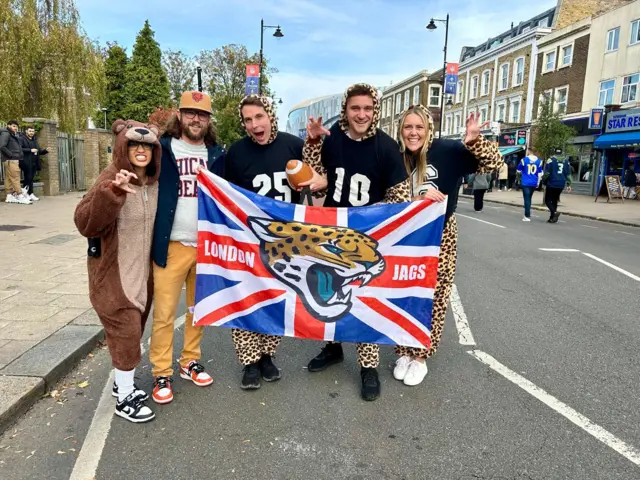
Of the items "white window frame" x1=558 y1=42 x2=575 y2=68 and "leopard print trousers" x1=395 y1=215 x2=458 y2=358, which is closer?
"leopard print trousers" x1=395 y1=215 x2=458 y2=358

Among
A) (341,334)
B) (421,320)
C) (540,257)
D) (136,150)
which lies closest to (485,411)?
(421,320)

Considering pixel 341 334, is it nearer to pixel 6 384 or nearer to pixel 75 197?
pixel 6 384

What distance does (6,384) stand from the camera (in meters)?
3.25

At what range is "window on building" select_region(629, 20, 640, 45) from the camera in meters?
25.2

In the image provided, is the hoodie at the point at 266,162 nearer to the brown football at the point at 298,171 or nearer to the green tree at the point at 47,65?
the brown football at the point at 298,171

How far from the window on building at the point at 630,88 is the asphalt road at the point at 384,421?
25.7 meters

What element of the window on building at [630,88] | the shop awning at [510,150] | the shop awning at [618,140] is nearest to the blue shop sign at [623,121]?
the shop awning at [618,140]

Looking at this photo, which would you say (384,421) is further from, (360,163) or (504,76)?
(504,76)

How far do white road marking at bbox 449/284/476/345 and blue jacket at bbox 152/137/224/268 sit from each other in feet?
9.04

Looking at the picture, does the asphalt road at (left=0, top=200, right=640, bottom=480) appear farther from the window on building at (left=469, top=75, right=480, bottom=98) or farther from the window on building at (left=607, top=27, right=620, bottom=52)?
the window on building at (left=469, top=75, right=480, bottom=98)

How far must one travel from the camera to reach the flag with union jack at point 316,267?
3.30m

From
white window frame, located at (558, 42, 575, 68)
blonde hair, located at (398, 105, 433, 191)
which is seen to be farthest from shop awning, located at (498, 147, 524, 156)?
blonde hair, located at (398, 105, 433, 191)

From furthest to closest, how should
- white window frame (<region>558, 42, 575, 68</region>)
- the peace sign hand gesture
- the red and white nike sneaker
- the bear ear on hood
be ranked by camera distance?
white window frame (<region>558, 42, 575, 68</region>)
the red and white nike sneaker
the peace sign hand gesture
the bear ear on hood

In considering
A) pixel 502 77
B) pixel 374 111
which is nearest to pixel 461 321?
pixel 374 111
